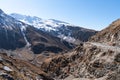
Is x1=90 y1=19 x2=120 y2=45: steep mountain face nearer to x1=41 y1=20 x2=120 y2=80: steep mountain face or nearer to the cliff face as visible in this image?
x1=41 y1=20 x2=120 y2=80: steep mountain face

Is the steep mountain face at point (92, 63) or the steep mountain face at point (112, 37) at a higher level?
the steep mountain face at point (112, 37)

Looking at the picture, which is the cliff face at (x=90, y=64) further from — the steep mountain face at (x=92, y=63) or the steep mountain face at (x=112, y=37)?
the steep mountain face at (x=112, y=37)

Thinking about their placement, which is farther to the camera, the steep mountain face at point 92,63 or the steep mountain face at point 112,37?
the steep mountain face at point 112,37

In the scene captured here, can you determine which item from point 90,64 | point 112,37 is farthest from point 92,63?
point 112,37

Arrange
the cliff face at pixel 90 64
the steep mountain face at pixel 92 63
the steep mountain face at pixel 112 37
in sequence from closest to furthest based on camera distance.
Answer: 1. the cliff face at pixel 90 64
2. the steep mountain face at pixel 92 63
3. the steep mountain face at pixel 112 37

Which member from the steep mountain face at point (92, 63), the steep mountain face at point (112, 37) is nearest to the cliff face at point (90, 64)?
the steep mountain face at point (92, 63)

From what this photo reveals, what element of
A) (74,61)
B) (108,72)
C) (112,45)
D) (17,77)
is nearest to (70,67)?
(74,61)

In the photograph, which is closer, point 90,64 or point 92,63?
point 92,63

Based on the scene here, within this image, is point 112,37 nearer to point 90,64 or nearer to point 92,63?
point 90,64

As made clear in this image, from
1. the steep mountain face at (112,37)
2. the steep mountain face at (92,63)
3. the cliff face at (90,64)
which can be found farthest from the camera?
the steep mountain face at (112,37)

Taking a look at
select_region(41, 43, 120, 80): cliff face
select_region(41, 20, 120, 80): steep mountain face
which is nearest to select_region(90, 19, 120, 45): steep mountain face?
select_region(41, 20, 120, 80): steep mountain face

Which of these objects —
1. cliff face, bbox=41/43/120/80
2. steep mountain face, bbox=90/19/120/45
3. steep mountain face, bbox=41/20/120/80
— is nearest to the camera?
cliff face, bbox=41/43/120/80

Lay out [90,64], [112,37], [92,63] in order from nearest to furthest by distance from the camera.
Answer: [92,63], [90,64], [112,37]

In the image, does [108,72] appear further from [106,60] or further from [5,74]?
[5,74]
